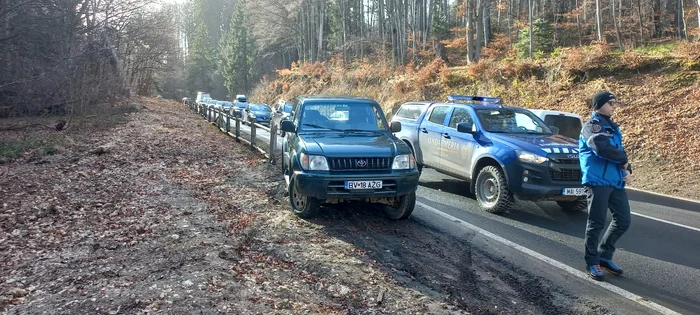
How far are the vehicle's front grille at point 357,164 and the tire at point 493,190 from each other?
2297mm

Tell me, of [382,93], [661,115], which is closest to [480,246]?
[661,115]

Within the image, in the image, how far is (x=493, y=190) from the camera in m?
8.05

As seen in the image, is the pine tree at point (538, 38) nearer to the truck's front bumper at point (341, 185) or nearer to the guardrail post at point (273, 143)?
the guardrail post at point (273, 143)

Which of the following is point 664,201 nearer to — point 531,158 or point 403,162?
point 531,158

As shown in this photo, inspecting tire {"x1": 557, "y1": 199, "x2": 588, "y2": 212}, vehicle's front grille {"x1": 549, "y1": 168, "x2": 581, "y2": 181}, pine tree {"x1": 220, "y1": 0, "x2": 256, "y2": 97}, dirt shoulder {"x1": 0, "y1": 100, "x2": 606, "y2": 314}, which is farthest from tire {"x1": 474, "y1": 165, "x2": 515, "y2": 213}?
pine tree {"x1": 220, "y1": 0, "x2": 256, "y2": 97}

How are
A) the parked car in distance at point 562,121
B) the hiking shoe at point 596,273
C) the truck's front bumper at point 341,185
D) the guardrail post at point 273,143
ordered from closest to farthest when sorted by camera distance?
1. the hiking shoe at point 596,273
2. the truck's front bumper at point 341,185
3. the guardrail post at point 273,143
4. the parked car in distance at point 562,121

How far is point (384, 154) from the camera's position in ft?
21.5

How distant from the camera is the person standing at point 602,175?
5.08 m

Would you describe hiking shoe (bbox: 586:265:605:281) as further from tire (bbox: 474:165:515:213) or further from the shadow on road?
the shadow on road

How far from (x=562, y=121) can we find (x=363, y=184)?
24.5ft

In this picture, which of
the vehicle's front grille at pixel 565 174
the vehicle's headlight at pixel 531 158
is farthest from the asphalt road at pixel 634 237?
the vehicle's headlight at pixel 531 158

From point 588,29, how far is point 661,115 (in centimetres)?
1990

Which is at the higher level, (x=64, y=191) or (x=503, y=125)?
(x=503, y=125)

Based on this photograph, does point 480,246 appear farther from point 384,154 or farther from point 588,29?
point 588,29
